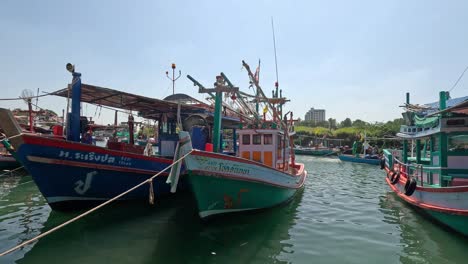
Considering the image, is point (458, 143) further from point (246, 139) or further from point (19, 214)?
point (19, 214)

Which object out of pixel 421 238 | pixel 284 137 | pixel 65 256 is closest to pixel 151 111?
pixel 284 137

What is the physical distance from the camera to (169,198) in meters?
12.2

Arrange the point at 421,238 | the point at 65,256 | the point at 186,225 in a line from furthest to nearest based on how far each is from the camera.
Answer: the point at 186,225 → the point at 421,238 → the point at 65,256

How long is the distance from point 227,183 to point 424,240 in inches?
214

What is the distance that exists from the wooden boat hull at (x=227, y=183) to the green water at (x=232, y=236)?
0.50 metres

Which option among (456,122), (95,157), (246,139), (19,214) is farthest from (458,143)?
(19,214)

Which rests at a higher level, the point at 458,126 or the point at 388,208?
the point at 458,126

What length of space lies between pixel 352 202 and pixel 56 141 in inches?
441

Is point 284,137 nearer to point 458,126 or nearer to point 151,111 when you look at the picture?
point 458,126

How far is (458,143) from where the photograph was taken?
31.2ft

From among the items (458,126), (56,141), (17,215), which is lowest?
(17,215)

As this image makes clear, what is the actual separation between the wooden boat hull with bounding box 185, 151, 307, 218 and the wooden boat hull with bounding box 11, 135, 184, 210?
10.5ft

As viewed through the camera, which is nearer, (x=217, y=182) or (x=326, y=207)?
(x=217, y=182)

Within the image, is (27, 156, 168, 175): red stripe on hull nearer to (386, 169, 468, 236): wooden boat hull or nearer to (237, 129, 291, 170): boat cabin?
(237, 129, 291, 170): boat cabin
